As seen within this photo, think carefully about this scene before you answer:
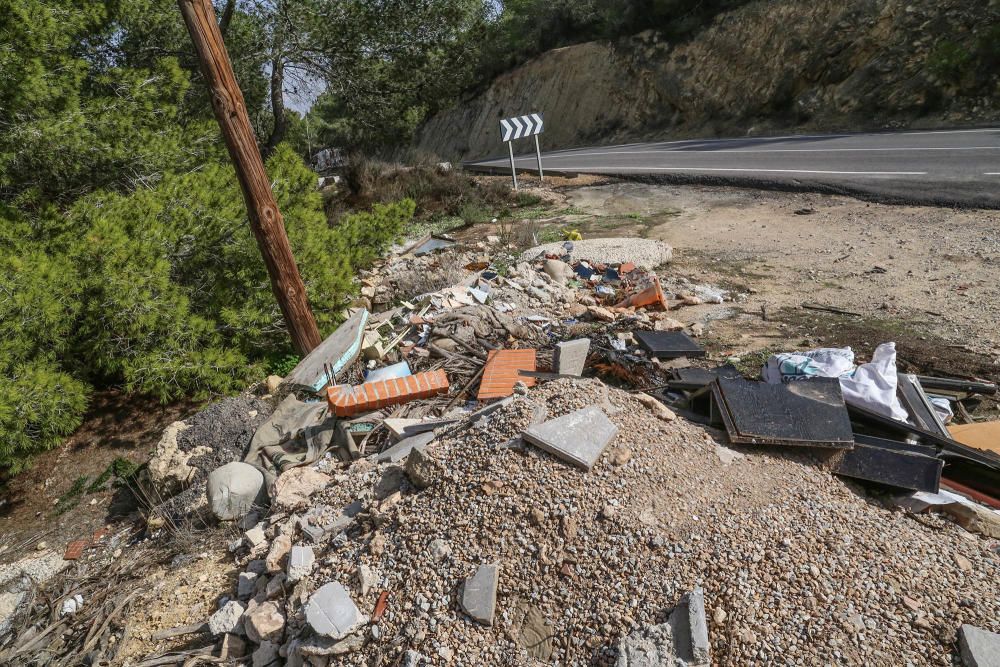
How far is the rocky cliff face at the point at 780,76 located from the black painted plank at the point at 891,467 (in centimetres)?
1367

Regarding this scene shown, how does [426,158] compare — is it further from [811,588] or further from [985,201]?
[811,588]

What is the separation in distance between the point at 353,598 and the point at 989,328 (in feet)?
18.5

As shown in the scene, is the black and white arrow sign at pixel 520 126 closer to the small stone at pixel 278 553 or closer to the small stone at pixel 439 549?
A: the small stone at pixel 278 553

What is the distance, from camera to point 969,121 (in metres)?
12.4

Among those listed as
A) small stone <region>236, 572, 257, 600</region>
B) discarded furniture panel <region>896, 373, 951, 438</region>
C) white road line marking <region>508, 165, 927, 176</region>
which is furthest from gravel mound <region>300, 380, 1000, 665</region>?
white road line marking <region>508, 165, 927, 176</region>

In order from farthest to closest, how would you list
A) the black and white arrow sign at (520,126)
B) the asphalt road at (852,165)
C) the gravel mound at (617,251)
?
the black and white arrow sign at (520,126), the asphalt road at (852,165), the gravel mound at (617,251)

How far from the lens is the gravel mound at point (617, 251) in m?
7.55

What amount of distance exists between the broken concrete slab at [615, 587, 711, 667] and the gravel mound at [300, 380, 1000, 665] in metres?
0.06

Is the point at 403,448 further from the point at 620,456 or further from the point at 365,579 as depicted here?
the point at 620,456

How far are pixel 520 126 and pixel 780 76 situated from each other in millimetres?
9718

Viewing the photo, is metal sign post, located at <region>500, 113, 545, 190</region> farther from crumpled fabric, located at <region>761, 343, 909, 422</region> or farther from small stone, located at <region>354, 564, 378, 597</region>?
small stone, located at <region>354, 564, 378, 597</region>

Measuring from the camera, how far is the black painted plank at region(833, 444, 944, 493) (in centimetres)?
301

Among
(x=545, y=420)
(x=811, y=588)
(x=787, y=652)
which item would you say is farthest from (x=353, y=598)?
(x=811, y=588)

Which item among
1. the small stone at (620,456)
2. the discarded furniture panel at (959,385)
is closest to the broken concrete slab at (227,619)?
the small stone at (620,456)
